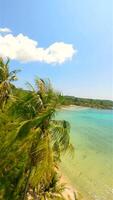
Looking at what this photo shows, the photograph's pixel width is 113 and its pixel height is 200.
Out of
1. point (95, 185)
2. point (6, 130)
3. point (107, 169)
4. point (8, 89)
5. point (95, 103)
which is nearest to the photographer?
point (6, 130)

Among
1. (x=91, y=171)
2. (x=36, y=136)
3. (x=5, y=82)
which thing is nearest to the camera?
(x=36, y=136)

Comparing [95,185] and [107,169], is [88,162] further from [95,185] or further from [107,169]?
[95,185]

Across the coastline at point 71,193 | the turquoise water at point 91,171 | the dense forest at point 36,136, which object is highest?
the dense forest at point 36,136

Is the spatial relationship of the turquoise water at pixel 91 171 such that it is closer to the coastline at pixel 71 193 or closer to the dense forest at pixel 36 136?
the coastline at pixel 71 193

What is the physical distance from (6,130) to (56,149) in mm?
2927

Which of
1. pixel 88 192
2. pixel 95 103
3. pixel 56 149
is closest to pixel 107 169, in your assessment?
pixel 88 192

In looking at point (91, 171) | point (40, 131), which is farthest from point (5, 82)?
point (91, 171)

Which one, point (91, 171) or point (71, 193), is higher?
point (71, 193)

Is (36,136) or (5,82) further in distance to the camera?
(5,82)

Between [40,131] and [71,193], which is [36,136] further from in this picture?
[71,193]

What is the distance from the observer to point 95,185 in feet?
76.3

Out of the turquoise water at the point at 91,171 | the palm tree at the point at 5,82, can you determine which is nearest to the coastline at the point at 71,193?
the turquoise water at the point at 91,171

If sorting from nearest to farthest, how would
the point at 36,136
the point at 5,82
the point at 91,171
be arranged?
the point at 36,136 → the point at 5,82 → the point at 91,171

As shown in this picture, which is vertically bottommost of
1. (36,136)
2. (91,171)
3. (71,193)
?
(91,171)
